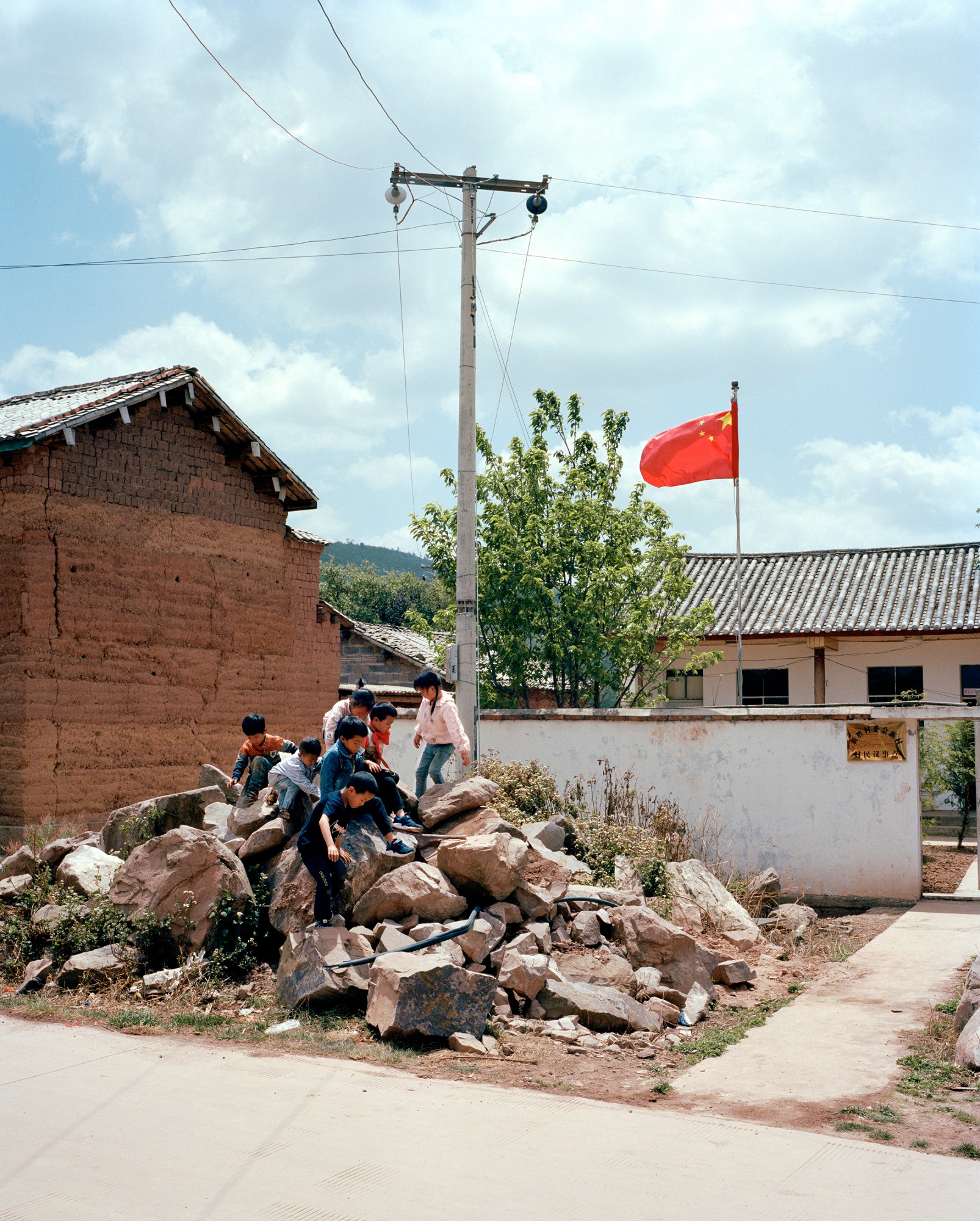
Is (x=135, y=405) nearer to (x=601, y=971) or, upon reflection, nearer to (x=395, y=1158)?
(x=601, y=971)

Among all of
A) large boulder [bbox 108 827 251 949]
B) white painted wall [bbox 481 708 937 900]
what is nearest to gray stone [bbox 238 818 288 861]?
large boulder [bbox 108 827 251 949]

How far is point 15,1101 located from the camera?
5.51m

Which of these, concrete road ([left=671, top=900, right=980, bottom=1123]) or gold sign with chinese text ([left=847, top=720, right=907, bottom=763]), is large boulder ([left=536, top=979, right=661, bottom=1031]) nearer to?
concrete road ([left=671, top=900, right=980, bottom=1123])

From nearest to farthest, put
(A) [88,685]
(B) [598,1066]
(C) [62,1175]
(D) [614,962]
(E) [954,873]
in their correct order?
(C) [62,1175] → (B) [598,1066] → (D) [614,962] → (A) [88,685] → (E) [954,873]

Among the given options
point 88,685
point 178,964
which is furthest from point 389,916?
point 88,685

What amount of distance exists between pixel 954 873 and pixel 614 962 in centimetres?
907

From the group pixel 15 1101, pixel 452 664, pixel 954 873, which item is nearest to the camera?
A: pixel 15 1101

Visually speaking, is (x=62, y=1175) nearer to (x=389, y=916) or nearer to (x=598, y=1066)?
(x=598, y=1066)

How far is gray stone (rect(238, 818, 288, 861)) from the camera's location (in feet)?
28.9

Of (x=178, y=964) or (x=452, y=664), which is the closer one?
(x=178, y=964)

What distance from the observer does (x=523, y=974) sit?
740 centimetres

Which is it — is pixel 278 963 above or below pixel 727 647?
below

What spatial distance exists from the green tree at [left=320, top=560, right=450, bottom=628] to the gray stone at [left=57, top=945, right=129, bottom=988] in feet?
116

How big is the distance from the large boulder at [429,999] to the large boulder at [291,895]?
1480mm
